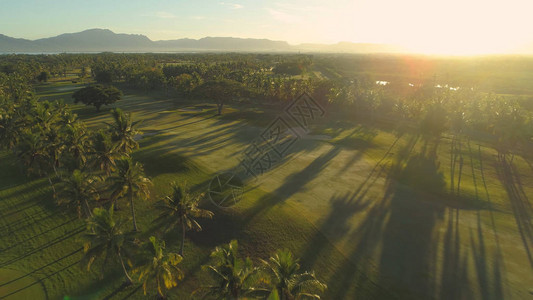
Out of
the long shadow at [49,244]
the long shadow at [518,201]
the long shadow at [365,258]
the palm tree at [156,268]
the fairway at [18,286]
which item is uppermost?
the palm tree at [156,268]

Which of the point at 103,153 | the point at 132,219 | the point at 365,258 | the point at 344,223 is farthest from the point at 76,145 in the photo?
the point at 365,258

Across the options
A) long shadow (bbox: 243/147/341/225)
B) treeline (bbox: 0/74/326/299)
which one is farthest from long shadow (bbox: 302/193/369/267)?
long shadow (bbox: 243/147/341/225)

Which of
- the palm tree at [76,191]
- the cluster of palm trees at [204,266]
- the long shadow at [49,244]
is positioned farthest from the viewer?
the palm tree at [76,191]

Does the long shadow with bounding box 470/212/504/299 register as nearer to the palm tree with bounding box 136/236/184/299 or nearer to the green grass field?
the green grass field

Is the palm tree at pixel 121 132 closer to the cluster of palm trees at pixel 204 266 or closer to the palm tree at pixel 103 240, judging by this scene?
the cluster of palm trees at pixel 204 266

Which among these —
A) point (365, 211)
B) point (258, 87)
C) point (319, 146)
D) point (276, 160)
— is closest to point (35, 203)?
point (276, 160)

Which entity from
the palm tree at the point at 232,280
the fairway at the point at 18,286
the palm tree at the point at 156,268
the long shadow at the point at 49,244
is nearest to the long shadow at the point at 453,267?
the palm tree at the point at 232,280

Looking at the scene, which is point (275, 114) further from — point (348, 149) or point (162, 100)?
point (162, 100)

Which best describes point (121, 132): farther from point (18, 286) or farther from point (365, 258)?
point (365, 258)
